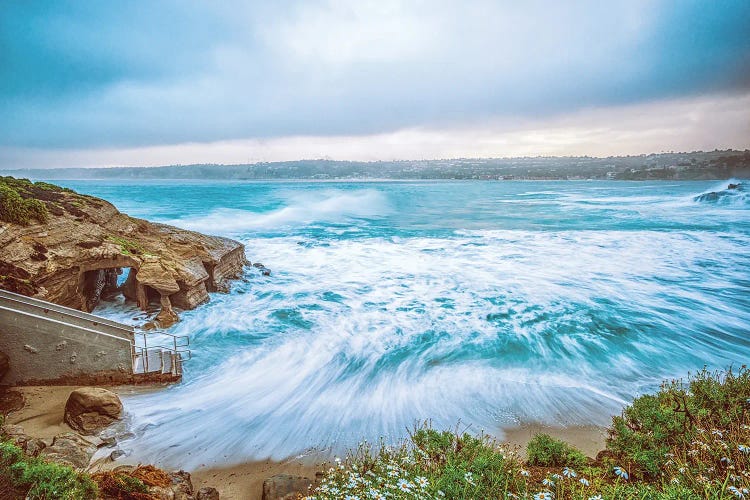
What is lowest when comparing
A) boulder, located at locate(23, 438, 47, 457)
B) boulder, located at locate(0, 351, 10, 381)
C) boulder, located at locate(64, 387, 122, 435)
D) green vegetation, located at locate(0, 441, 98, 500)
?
boulder, located at locate(64, 387, 122, 435)

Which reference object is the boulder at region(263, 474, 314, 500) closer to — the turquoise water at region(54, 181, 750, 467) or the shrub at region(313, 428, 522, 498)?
the shrub at region(313, 428, 522, 498)

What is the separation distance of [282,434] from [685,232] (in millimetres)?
37978

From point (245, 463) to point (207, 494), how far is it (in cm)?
151

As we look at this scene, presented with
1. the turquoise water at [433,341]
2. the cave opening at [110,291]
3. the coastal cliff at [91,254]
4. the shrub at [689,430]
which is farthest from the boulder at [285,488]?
the cave opening at [110,291]

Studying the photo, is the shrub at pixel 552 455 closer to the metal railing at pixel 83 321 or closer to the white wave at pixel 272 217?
the metal railing at pixel 83 321

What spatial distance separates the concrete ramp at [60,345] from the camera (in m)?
8.34

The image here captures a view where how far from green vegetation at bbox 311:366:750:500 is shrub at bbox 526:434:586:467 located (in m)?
0.01

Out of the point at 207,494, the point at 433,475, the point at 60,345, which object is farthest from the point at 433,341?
the point at 60,345

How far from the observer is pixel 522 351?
12.2 metres

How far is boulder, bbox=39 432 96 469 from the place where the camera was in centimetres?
621

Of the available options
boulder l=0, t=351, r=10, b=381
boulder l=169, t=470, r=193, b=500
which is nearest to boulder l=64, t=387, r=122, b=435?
boulder l=0, t=351, r=10, b=381

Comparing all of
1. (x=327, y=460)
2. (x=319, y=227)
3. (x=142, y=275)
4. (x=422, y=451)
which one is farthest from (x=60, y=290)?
(x=319, y=227)

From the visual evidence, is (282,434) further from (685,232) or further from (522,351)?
(685,232)

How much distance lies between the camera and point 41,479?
4.41 metres
